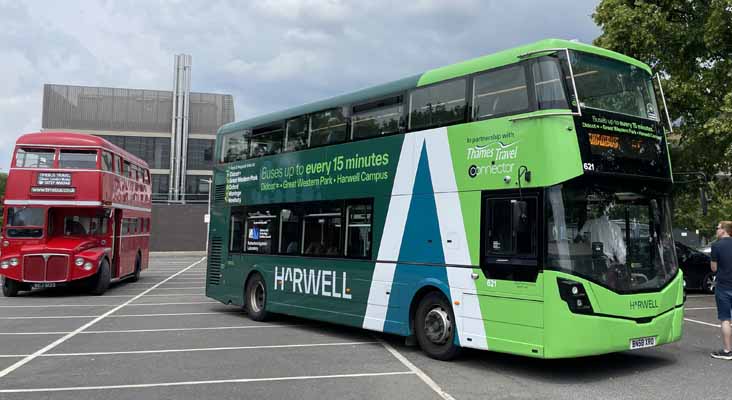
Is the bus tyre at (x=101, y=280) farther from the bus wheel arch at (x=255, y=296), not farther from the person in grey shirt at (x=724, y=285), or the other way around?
the person in grey shirt at (x=724, y=285)

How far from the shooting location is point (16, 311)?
14.0 meters

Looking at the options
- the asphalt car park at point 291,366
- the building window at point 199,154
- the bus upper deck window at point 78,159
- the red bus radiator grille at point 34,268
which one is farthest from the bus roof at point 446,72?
the building window at point 199,154

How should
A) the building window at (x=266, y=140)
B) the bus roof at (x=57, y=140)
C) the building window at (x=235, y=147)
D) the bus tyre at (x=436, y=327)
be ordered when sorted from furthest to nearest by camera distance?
the bus roof at (x=57, y=140)
the building window at (x=235, y=147)
the building window at (x=266, y=140)
the bus tyre at (x=436, y=327)

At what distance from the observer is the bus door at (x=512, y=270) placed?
7.16 m

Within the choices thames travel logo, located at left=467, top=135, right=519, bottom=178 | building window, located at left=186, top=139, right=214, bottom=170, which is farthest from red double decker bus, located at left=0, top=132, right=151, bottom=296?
building window, located at left=186, top=139, right=214, bottom=170

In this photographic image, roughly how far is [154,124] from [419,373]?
52.1 metres

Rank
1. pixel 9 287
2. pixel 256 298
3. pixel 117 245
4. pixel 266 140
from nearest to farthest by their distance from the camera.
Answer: pixel 266 140
pixel 256 298
pixel 9 287
pixel 117 245

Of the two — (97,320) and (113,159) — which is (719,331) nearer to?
(97,320)

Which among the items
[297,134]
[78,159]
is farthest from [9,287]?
[297,134]

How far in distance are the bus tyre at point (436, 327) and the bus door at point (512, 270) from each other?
0.69 metres

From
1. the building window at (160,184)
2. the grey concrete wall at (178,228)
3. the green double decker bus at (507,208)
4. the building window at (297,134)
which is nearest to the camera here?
the green double decker bus at (507,208)

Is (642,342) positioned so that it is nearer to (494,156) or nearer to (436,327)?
(436,327)

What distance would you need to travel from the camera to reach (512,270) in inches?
293

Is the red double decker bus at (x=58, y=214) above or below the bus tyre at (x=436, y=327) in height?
above
